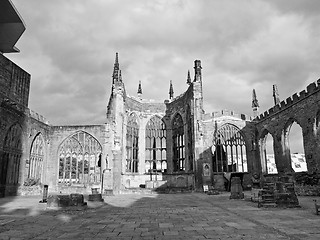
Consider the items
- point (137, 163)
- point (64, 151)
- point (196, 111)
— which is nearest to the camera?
point (196, 111)

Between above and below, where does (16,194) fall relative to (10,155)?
below

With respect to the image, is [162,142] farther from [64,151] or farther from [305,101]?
[305,101]

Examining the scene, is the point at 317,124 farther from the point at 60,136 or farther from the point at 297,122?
the point at 60,136

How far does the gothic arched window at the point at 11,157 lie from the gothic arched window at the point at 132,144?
12.1 m

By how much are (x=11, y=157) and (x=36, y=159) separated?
508 centimetres

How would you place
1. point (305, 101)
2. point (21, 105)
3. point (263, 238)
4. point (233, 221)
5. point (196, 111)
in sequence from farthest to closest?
point (196, 111)
point (21, 105)
point (305, 101)
point (233, 221)
point (263, 238)

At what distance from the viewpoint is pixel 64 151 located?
29078 millimetres

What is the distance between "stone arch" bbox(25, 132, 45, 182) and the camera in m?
24.0

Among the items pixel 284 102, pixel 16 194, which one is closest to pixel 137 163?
pixel 16 194

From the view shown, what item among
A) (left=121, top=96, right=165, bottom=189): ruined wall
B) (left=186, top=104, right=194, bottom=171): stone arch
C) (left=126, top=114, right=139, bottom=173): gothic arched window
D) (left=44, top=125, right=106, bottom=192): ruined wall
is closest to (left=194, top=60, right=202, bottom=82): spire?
(left=186, top=104, right=194, bottom=171): stone arch

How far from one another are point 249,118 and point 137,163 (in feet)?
49.0

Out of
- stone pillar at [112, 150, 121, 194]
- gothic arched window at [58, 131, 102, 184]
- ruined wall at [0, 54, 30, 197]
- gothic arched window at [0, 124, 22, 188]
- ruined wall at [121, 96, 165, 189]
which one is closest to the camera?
ruined wall at [0, 54, 30, 197]

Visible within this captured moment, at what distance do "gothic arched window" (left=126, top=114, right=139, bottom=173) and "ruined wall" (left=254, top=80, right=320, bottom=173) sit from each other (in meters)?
15.1

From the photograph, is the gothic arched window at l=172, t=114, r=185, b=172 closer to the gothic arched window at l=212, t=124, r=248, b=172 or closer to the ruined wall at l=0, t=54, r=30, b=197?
the gothic arched window at l=212, t=124, r=248, b=172
